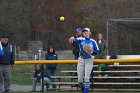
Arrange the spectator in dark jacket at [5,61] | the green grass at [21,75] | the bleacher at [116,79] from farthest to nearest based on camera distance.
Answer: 1. the green grass at [21,75]
2. the bleacher at [116,79]
3. the spectator in dark jacket at [5,61]

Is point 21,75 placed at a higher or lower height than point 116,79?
lower

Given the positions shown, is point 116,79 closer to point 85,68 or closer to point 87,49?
point 85,68

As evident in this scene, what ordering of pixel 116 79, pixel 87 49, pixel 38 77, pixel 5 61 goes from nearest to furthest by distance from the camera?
1. pixel 87 49
2. pixel 5 61
3. pixel 116 79
4. pixel 38 77

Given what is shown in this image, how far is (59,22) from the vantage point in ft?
232

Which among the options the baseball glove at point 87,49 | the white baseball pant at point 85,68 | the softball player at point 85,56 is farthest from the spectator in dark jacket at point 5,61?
the baseball glove at point 87,49

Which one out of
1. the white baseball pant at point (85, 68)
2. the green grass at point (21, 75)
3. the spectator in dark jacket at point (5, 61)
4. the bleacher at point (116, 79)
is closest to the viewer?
the white baseball pant at point (85, 68)

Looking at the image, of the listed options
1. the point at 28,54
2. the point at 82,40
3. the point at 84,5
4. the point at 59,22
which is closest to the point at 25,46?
the point at 59,22

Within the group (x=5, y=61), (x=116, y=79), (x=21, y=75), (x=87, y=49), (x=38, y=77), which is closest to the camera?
(x=87, y=49)

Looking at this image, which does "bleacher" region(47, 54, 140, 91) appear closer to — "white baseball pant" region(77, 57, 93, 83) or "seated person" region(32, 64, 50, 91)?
"seated person" region(32, 64, 50, 91)

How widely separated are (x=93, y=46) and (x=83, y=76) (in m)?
1.04

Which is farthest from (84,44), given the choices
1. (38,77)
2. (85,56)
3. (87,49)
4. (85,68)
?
(38,77)

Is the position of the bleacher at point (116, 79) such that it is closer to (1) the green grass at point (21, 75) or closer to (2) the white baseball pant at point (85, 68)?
(2) the white baseball pant at point (85, 68)

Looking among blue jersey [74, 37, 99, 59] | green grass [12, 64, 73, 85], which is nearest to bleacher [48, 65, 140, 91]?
blue jersey [74, 37, 99, 59]

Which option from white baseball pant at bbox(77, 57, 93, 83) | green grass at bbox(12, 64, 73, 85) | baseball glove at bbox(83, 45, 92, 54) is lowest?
green grass at bbox(12, 64, 73, 85)
